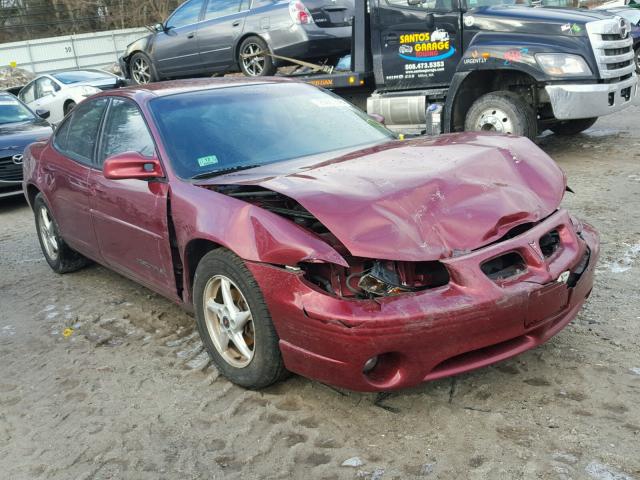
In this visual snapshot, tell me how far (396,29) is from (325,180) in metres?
6.17

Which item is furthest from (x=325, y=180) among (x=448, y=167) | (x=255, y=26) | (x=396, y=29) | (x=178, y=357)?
(x=255, y=26)

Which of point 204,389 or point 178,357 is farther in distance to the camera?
point 178,357

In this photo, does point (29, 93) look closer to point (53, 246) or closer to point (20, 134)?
point (20, 134)

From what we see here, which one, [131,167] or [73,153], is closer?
[131,167]

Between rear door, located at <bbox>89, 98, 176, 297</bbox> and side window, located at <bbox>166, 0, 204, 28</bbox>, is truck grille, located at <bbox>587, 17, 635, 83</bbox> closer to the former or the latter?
rear door, located at <bbox>89, 98, 176, 297</bbox>

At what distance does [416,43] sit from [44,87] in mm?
10830

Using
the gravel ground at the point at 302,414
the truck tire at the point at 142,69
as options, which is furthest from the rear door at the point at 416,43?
the truck tire at the point at 142,69

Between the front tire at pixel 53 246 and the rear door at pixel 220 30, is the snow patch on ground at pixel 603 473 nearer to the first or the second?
the front tire at pixel 53 246

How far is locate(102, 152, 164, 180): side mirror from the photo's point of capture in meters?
3.82

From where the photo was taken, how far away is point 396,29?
350 inches

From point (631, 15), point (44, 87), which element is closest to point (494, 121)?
point (631, 15)

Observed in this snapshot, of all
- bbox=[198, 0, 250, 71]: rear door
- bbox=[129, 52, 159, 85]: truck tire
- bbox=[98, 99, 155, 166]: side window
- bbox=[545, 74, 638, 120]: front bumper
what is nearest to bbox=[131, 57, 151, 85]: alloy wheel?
bbox=[129, 52, 159, 85]: truck tire

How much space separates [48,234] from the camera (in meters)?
5.88

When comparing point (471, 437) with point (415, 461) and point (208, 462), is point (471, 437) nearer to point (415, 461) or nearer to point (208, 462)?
point (415, 461)
